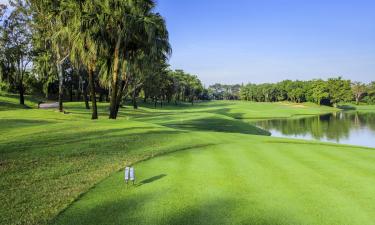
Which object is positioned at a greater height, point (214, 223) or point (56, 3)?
point (56, 3)

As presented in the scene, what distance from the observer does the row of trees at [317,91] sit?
418ft

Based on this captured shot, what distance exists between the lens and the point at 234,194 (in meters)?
7.65

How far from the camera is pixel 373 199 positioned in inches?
296

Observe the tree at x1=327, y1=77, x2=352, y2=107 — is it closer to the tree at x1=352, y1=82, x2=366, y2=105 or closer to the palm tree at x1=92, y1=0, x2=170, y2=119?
the tree at x1=352, y1=82, x2=366, y2=105

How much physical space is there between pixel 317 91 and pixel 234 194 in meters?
133

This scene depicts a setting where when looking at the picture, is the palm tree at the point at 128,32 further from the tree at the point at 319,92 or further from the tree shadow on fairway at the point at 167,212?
the tree at the point at 319,92

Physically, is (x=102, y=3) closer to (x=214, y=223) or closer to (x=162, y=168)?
(x=162, y=168)

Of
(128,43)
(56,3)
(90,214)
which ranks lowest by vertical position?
(90,214)

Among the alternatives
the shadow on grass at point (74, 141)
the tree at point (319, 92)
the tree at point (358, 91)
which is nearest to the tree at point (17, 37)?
the shadow on grass at point (74, 141)

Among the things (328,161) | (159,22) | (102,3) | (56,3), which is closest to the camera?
(328,161)

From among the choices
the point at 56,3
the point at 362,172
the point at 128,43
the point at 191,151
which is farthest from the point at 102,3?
the point at 362,172

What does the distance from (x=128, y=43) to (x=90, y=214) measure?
22110mm

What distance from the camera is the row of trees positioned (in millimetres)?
127438

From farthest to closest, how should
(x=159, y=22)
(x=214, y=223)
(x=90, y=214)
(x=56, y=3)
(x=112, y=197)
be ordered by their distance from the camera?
(x=56, y=3) < (x=159, y=22) < (x=112, y=197) < (x=90, y=214) < (x=214, y=223)
